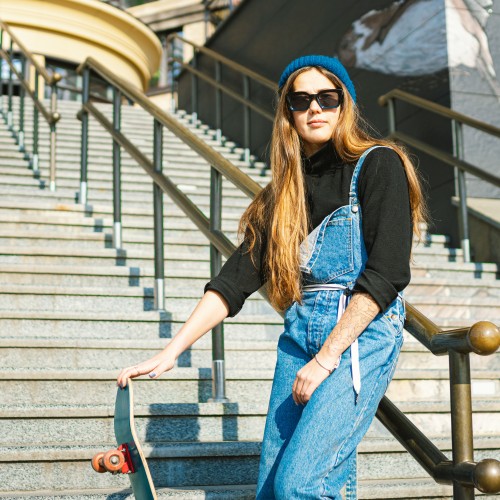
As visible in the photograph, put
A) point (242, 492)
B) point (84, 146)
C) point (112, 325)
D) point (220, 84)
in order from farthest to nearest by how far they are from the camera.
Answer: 1. point (220, 84)
2. point (84, 146)
3. point (112, 325)
4. point (242, 492)

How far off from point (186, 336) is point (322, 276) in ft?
1.22

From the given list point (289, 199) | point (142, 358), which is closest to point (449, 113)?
point (142, 358)

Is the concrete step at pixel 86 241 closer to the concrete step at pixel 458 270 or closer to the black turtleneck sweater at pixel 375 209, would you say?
the concrete step at pixel 458 270

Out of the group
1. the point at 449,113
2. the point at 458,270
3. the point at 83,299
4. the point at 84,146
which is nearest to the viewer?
the point at 83,299

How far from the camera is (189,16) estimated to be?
24734 mm

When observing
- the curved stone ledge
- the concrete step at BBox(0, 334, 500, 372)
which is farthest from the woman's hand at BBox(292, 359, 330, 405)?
the curved stone ledge

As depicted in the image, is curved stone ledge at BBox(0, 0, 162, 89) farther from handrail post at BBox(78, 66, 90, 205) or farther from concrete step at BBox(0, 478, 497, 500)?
concrete step at BBox(0, 478, 497, 500)

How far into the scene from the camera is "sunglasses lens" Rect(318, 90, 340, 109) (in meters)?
2.12

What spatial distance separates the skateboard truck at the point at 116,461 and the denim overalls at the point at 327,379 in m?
0.30

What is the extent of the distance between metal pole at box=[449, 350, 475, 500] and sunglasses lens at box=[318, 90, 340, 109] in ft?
2.17

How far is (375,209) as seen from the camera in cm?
194

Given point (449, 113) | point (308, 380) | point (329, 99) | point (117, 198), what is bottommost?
point (308, 380)

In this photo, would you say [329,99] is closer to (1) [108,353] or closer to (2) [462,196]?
(1) [108,353]

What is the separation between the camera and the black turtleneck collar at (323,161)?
2104mm
